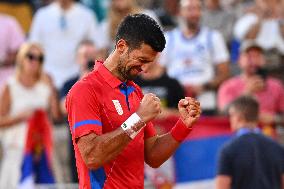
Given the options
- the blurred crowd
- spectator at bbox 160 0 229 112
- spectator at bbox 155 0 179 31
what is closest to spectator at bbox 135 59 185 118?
the blurred crowd

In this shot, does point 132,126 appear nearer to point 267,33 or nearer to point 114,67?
point 114,67

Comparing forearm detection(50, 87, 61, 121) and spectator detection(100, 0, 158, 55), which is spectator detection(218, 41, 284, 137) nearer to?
spectator detection(100, 0, 158, 55)

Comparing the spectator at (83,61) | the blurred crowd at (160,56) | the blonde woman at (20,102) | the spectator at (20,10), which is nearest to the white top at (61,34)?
the blurred crowd at (160,56)

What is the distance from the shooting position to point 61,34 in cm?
1282

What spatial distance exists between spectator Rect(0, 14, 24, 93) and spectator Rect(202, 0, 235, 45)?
2.99 meters

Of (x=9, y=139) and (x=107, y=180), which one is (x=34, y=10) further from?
(x=107, y=180)

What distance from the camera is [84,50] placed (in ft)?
38.1

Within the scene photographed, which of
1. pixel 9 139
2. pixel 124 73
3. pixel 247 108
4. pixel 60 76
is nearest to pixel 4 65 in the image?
pixel 60 76

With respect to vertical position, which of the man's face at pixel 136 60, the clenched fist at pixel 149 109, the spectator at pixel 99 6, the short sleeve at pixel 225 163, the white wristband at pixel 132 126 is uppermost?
the spectator at pixel 99 6

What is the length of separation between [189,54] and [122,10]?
1.11 m

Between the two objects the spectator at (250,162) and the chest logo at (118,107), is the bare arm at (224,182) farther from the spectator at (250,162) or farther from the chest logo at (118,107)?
the chest logo at (118,107)

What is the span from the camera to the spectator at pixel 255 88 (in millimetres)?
11227

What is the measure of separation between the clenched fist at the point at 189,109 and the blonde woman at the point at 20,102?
501 cm

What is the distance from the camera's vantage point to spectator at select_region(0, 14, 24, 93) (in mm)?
12250
